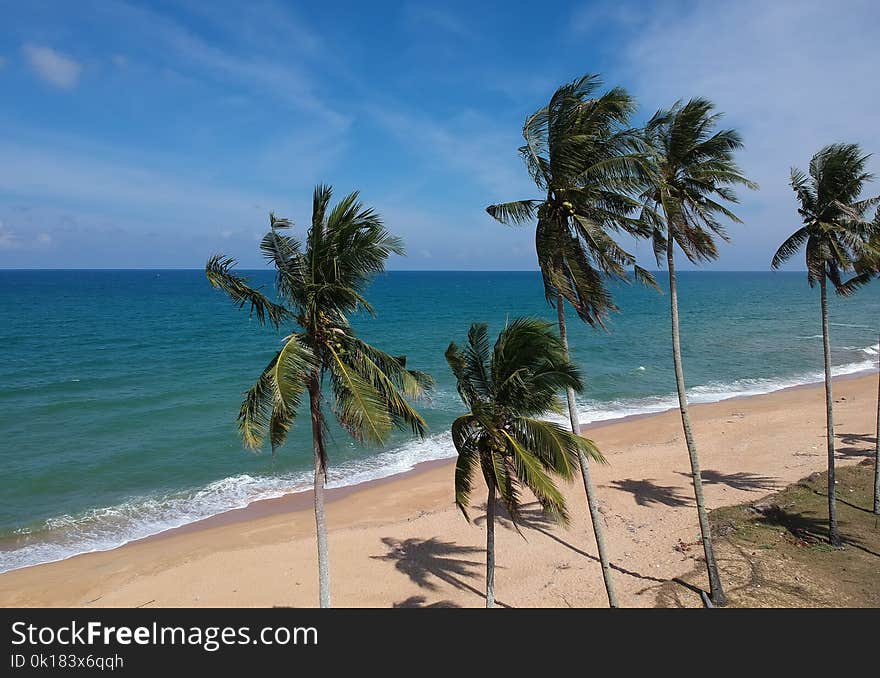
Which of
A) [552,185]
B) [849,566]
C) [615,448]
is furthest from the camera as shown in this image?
[615,448]

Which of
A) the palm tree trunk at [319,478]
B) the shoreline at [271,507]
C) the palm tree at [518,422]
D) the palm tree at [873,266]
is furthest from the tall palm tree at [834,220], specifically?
the shoreline at [271,507]

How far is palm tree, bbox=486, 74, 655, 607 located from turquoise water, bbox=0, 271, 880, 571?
1324 centimetres

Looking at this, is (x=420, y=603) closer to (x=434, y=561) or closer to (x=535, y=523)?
(x=434, y=561)

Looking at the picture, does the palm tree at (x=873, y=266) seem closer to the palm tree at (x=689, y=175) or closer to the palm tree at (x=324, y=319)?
the palm tree at (x=689, y=175)

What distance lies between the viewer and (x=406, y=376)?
9.37 meters

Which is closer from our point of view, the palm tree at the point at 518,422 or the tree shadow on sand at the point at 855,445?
the palm tree at the point at 518,422

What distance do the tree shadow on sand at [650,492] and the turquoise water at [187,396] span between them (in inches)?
328

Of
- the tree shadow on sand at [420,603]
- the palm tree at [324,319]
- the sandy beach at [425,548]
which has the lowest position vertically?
the tree shadow on sand at [420,603]

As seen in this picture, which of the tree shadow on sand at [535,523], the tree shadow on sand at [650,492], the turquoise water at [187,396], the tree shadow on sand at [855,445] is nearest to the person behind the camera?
the tree shadow on sand at [535,523]

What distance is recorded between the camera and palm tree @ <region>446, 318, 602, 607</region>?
8930mm

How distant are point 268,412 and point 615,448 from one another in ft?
72.9

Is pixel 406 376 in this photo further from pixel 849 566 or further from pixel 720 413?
pixel 720 413

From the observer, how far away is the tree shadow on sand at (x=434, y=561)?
1534 centimetres

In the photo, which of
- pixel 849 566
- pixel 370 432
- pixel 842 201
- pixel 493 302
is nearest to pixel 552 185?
pixel 370 432
